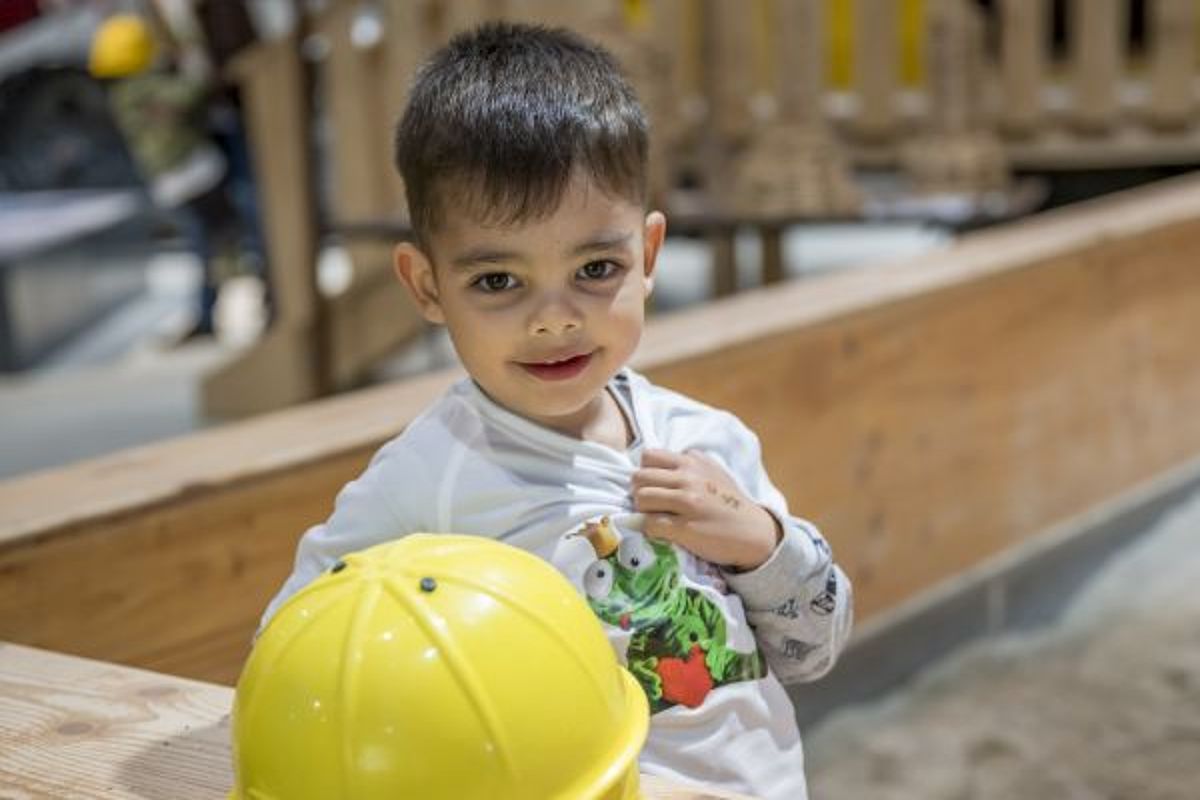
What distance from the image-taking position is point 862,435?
298 centimetres

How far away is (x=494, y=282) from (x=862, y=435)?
180cm

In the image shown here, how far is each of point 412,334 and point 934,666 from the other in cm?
266

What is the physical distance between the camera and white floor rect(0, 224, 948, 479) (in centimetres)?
504

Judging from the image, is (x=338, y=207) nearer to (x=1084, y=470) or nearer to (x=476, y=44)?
(x=1084, y=470)

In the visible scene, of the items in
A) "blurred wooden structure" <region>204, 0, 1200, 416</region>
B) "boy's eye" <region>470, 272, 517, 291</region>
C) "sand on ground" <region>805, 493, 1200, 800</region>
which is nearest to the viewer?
"boy's eye" <region>470, 272, 517, 291</region>

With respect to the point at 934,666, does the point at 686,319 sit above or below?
above

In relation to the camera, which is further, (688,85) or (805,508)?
(688,85)

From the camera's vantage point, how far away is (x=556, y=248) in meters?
1.25

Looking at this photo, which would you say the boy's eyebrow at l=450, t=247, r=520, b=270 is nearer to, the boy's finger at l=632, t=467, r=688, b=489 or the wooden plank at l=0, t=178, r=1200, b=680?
the boy's finger at l=632, t=467, r=688, b=489

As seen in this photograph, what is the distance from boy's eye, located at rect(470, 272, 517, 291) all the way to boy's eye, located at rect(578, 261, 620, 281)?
55mm

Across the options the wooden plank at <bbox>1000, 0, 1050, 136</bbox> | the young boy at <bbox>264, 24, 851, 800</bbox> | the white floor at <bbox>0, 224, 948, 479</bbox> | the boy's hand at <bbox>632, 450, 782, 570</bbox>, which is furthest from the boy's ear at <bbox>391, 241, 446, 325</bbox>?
the wooden plank at <bbox>1000, 0, 1050, 136</bbox>

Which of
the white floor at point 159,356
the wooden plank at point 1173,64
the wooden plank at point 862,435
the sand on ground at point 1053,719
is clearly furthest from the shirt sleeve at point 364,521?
the wooden plank at point 1173,64

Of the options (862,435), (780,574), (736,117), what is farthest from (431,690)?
(736,117)

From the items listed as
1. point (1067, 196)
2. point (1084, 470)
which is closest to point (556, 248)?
point (1084, 470)
